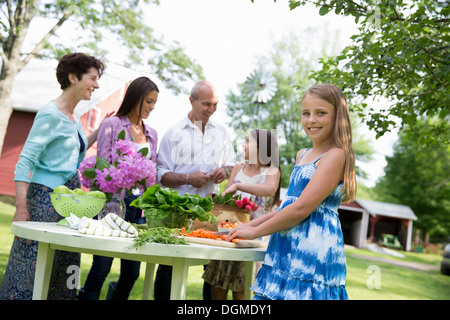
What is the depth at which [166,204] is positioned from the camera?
2473mm

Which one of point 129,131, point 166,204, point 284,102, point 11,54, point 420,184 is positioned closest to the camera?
point 166,204

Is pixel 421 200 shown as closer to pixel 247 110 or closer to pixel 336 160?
pixel 247 110

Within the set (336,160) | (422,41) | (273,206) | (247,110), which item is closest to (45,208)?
(336,160)

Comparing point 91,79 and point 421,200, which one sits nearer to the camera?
point 91,79

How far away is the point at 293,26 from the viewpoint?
121ft

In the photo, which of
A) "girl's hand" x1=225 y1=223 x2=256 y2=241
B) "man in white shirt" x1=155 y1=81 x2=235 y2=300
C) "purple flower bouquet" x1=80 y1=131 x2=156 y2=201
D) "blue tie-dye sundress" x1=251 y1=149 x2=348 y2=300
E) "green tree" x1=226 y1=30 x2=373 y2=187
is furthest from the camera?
"green tree" x1=226 y1=30 x2=373 y2=187

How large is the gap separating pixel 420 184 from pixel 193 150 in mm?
41359

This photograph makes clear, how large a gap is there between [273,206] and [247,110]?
108ft

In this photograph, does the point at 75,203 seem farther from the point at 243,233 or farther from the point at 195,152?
the point at 195,152

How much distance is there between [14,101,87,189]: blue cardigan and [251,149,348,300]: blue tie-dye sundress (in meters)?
1.58

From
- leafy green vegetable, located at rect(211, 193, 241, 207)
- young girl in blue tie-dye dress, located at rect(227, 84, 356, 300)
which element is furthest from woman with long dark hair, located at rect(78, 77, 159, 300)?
young girl in blue tie-dye dress, located at rect(227, 84, 356, 300)

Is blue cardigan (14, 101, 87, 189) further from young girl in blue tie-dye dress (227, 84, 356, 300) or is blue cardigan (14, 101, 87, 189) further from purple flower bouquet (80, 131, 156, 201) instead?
young girl in blue tie-dye dress (227, 84, 356, 300)

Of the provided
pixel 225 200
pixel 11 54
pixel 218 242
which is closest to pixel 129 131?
pixel 225 200

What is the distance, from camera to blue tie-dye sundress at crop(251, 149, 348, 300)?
2135 millimetres
